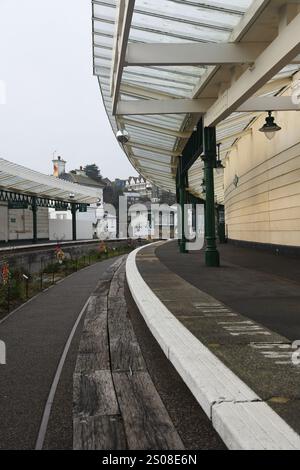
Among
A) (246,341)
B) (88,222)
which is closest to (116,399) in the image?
(246,341)

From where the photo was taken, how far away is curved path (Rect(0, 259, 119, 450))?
3.36 m

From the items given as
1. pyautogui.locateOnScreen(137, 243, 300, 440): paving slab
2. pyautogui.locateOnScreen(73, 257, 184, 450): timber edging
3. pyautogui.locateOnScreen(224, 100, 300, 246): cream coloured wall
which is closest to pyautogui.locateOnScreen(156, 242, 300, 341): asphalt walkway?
pyautogui.locateOnScreen(137, 243, 300, 440): paving slab

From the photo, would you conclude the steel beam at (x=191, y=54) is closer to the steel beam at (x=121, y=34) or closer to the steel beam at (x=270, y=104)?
the steel beam at (x=121, y=34)

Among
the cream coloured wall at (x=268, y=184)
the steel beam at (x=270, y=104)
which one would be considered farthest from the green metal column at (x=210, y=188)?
the cream coloured wall at (x=268, y=184)

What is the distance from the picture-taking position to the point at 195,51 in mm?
9344

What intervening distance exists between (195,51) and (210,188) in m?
5.08

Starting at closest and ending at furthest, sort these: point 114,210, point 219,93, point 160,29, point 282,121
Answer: point 160,29 < point 219,93 < point 282,121 < point 114,210

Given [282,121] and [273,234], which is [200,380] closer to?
[282,121]

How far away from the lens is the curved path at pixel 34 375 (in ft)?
11.0

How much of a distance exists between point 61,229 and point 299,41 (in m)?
57.6

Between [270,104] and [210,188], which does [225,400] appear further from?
[270,104]

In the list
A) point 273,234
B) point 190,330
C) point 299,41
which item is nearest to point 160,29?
point 299,41

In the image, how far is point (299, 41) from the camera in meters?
7.26
